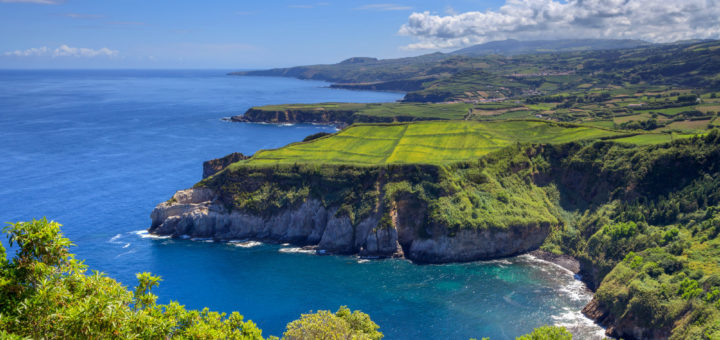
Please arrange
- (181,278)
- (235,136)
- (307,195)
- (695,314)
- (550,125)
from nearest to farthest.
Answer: (695,314) → (181,278) → (307,195) → (550,125) → (235,136)

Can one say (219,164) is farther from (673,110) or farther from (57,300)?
(673,110)

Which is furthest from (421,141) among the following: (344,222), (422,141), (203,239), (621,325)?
(621,325)

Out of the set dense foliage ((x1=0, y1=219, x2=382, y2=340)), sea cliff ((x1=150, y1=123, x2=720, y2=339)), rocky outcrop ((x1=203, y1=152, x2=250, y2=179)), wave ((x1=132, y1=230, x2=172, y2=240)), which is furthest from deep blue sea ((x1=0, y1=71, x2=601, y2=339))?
dense foliage ((x1=0, y1=219, x2=382, y2=340))

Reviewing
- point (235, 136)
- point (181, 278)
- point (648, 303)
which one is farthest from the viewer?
point (235, 136)

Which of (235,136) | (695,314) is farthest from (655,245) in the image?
(235,136)

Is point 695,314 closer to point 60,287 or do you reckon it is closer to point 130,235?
point 60,287
